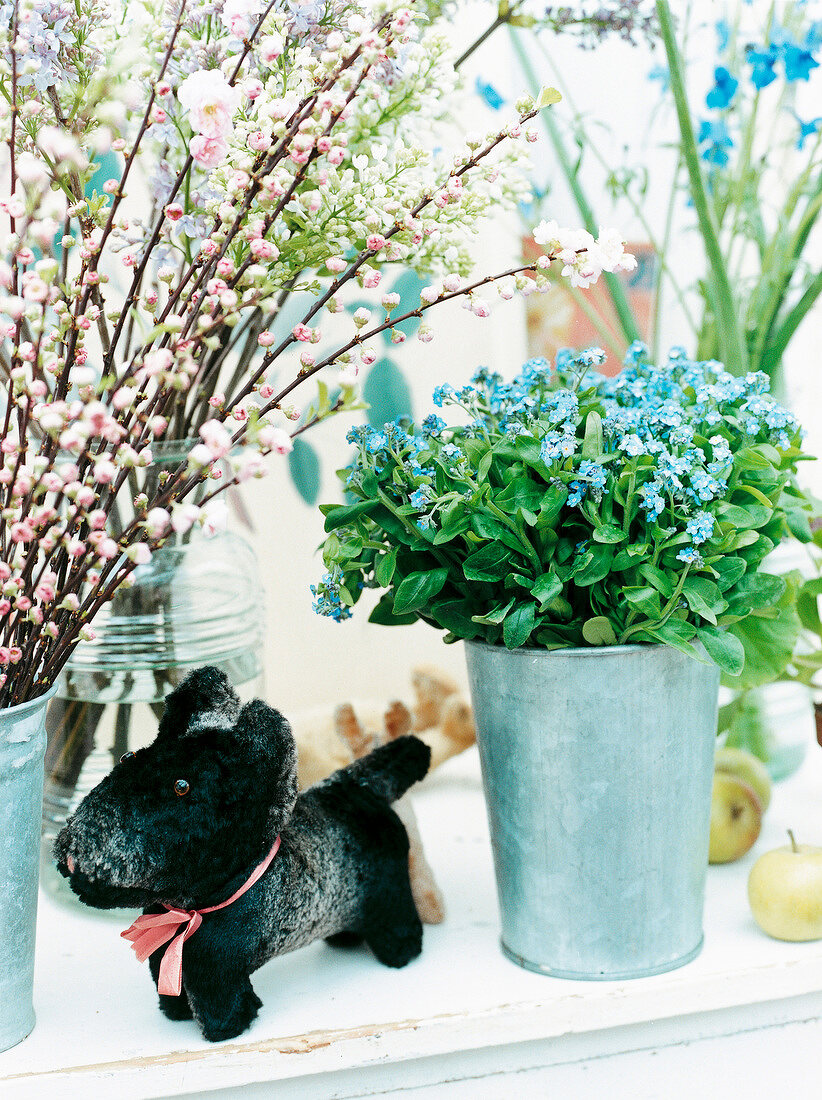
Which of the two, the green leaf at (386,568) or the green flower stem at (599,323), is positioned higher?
the green flower stem at (599,323)

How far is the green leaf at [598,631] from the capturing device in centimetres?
58

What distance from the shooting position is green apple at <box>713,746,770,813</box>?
32.9 inches

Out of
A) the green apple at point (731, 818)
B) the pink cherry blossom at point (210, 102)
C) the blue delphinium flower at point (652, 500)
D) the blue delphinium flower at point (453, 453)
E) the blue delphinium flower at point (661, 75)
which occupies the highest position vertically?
the blue delphinium flower at point (661, 75)

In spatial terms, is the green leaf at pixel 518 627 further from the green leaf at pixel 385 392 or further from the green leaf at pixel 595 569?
the green leaf at pixel 385 392

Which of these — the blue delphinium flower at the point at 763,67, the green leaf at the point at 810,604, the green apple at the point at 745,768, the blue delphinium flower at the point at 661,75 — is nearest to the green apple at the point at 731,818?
the green apple at the point at 745,768

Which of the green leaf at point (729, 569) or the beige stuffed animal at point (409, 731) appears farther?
the beige stuffed animal at point (409, 731)

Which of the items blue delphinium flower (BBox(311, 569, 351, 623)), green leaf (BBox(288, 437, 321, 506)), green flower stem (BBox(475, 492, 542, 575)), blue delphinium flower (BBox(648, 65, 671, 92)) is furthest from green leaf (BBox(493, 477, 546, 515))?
blue delphinium flower (BBox(648, 65, 671, 92))

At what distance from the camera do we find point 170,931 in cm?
58

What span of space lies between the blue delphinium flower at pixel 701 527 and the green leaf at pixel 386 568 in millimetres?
176

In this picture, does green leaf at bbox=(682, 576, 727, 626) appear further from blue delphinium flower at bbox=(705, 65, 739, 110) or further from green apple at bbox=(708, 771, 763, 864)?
blue delphinium flower at bbox=(705, 65, 739, 110)

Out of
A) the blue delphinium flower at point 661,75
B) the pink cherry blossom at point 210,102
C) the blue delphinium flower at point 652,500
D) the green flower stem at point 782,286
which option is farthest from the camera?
the blue delphinium flower at point 661,75

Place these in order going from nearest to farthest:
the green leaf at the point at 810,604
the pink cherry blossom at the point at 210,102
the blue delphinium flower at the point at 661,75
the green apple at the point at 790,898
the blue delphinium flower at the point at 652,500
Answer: the pink cherry blossom at the point at 210,102 → the blue delphinium flower at the point at 652,500 → the green apple at the point at 790,898 → the green leaf at the point at 810,604 → the blue delphinium flower at the point at 661,75

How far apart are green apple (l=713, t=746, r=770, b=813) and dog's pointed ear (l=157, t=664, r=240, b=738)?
449 millimetres

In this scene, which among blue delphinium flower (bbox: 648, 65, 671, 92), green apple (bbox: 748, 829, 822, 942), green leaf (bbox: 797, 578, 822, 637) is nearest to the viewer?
green apple (bbox: 748, 829, 822, 942)
